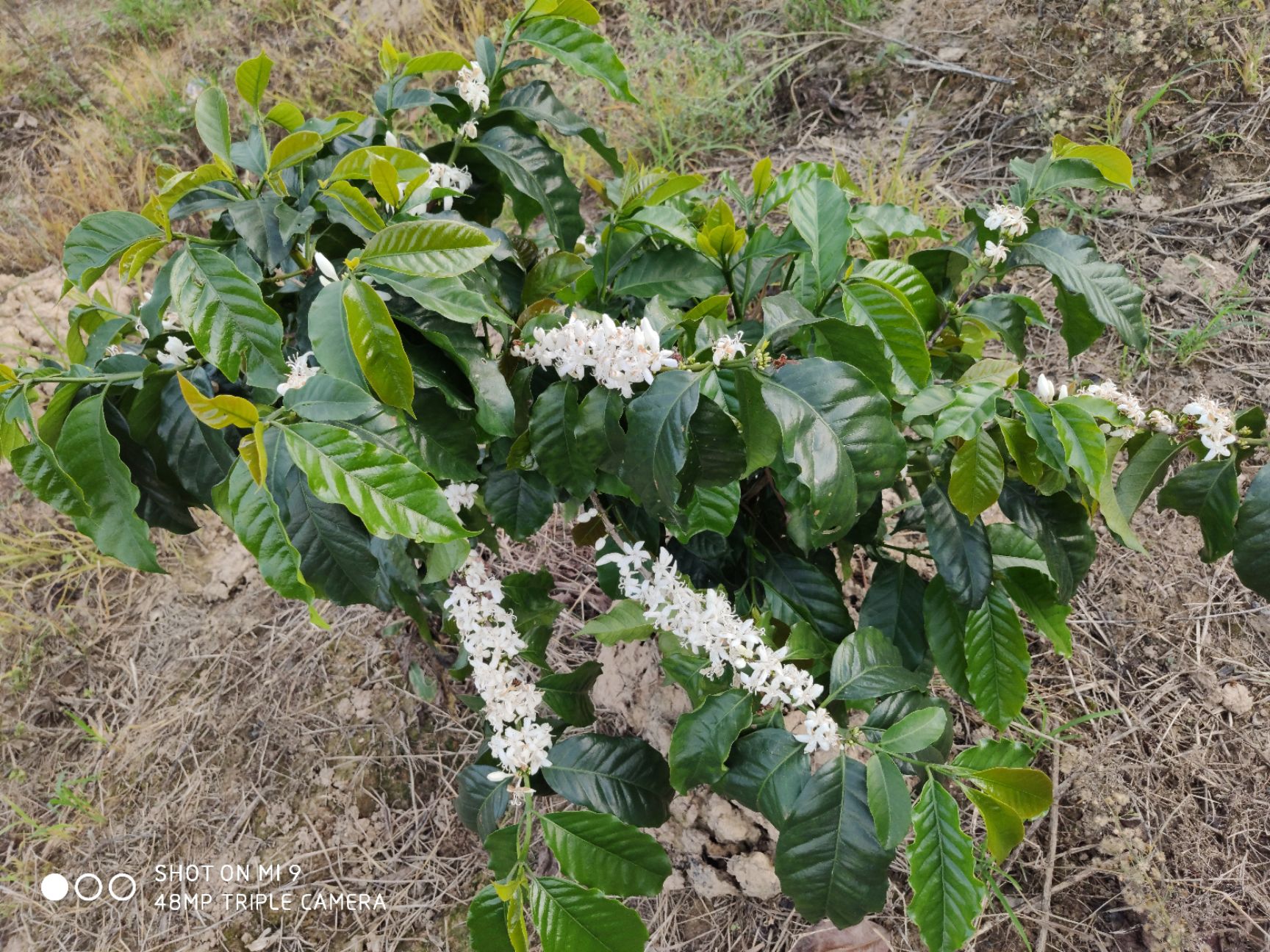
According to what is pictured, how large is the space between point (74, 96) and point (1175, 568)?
4.83 metres

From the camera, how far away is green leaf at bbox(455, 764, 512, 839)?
43.6 inches

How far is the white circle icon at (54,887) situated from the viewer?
1.83m

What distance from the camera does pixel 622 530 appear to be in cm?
122

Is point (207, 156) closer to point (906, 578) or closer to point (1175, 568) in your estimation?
point (906, 578)

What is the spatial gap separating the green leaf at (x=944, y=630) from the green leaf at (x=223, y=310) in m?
0.88

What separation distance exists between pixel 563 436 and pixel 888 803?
1.76 feet

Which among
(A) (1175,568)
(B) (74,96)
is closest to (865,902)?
(A) (1175,568)

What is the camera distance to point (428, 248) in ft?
2.47

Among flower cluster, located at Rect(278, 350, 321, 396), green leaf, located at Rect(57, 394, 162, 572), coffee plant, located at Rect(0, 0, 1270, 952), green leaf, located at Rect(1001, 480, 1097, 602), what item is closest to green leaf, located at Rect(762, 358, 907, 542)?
coffee plant, located at Rect(0, 0, 1270, 952)

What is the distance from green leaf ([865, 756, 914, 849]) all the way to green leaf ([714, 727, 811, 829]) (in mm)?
116

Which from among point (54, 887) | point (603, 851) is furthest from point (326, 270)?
point (54, 887)

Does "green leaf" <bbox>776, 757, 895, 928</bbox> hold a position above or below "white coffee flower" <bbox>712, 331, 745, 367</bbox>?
below

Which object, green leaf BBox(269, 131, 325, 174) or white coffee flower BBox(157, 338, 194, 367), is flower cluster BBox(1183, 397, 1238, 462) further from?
white coffee flower BBox(157, 338, 194, 367)

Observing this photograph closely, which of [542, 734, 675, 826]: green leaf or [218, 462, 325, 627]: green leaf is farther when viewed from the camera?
[542, 734, 675, 826]: green leaf
